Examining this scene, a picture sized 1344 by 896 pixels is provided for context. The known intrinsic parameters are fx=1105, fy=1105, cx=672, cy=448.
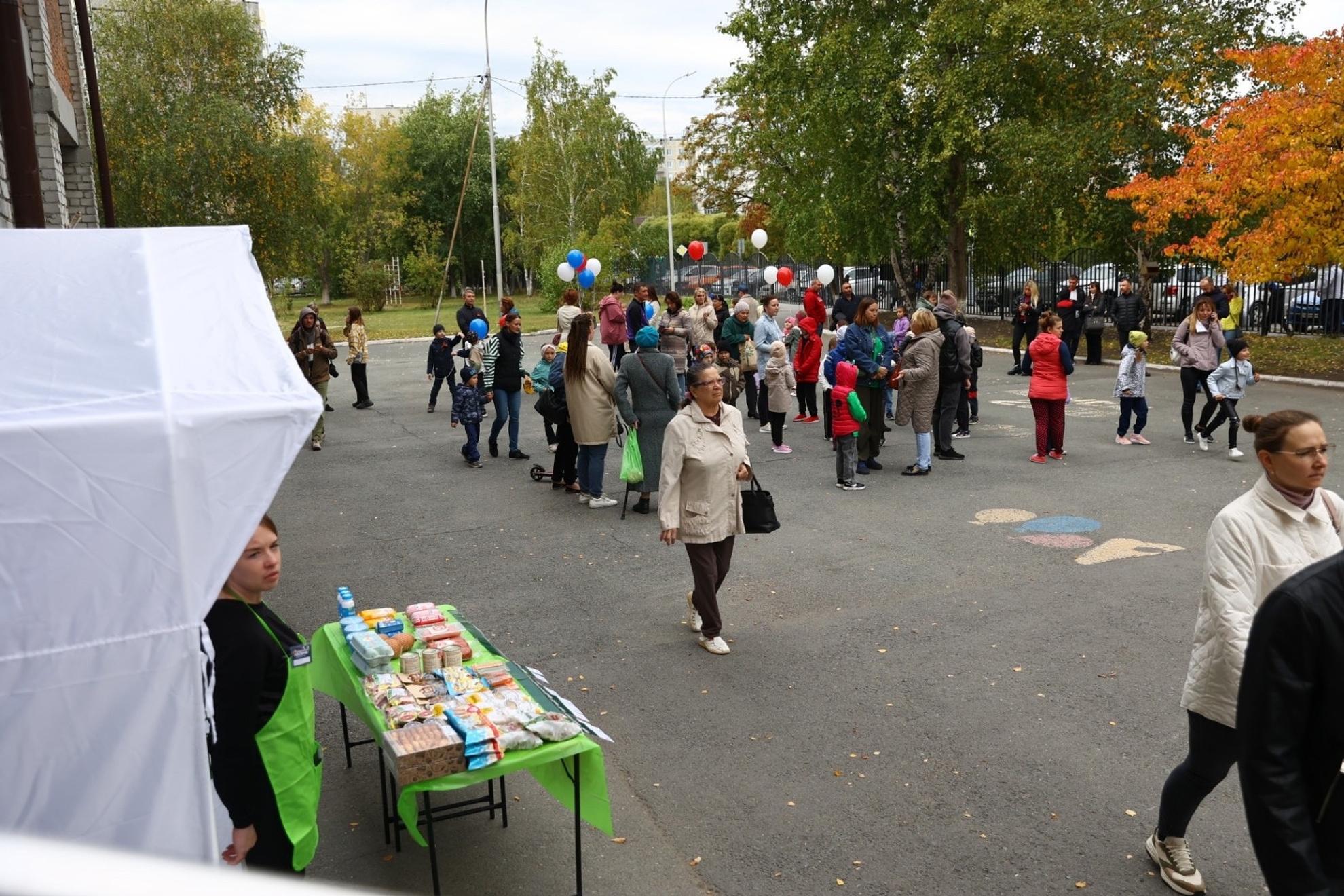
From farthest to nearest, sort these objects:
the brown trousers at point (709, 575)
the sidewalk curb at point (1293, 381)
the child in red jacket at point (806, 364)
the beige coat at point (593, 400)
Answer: the sidewalk curb at point (1293, 381) < the child in red jacket at point (806, 364) < the beige coat at point (593, 400) < the brown trousers at point (709, 575)

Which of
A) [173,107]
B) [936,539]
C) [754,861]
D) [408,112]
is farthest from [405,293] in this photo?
[754,861]

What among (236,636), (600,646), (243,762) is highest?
(236,636)

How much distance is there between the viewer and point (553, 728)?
444cm

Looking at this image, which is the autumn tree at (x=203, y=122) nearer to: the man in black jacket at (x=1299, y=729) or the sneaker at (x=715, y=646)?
the sneaker at (x=715, y=646)

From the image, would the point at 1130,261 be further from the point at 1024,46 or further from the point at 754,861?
the point at 754,861

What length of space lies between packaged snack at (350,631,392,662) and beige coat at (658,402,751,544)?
2.32 m

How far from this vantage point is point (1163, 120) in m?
25.7

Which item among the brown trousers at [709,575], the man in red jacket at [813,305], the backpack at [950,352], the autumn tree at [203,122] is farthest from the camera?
the autumn tree at [203,122]

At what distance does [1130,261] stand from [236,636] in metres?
29.1

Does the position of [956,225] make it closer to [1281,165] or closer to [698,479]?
[1281,165]

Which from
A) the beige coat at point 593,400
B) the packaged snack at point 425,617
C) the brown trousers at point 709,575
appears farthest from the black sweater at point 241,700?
the beige coat at point 593,400

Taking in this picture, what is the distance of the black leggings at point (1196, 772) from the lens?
4.21m

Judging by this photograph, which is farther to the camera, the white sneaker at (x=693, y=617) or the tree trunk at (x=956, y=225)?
the tree trunk at (x=956, y=225)

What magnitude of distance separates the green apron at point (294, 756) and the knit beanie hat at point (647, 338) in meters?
7.35
